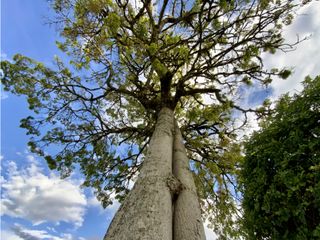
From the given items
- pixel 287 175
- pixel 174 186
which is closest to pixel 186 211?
pixel 174 186

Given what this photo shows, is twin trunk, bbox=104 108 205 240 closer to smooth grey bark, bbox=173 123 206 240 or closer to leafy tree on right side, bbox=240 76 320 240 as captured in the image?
smooth grey bark, bbox=173 123 206 240

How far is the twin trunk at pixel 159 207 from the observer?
2.15 m

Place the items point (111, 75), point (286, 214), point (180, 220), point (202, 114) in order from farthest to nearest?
point (202, 114) < point (111, 75) < point (180, 220) < point (286, 214)

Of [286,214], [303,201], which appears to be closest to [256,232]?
[286,214]

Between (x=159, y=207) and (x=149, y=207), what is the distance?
107 millimetres

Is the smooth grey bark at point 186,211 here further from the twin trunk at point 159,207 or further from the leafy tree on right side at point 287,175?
the leafy tree on right side at point 287,175

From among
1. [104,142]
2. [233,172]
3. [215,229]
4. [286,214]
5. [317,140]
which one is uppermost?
[104,142]

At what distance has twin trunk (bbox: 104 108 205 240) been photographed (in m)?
2.15

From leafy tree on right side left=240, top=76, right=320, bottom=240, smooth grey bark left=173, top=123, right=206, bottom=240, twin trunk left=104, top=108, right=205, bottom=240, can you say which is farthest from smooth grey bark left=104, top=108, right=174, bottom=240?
leafy tree on right side left=240, top=76, right=320, bottom=240

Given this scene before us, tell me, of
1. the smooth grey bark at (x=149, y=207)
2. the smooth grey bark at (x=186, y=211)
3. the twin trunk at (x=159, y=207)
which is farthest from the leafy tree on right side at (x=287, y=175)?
the smooth grey bark at (x=149, y=207)

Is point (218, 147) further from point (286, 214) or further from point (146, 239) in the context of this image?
point (146, 239)

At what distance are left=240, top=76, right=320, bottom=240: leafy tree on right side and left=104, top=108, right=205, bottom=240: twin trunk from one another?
624 mm

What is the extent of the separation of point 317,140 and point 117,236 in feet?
6.11

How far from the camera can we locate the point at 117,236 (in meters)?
2.08
